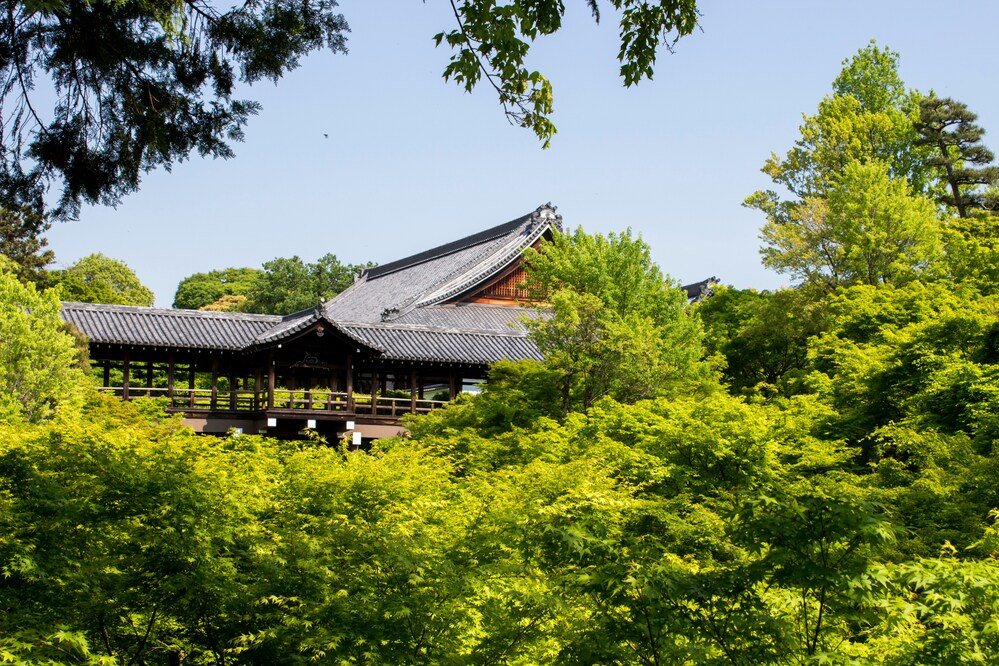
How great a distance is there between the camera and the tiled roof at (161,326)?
26438mm

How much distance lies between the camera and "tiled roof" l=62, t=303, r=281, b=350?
26.4 metres

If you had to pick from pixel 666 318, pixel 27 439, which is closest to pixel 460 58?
pixel 27 439

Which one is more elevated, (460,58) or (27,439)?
Answer: (460,58)

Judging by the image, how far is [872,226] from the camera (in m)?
23.3

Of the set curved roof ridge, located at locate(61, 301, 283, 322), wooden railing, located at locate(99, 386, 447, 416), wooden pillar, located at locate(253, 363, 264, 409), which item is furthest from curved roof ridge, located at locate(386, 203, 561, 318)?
wooden pillar, located at locate(253, 363, 264, 409)

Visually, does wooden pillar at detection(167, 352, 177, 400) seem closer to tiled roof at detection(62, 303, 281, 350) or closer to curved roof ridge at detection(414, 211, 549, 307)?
tiled roof at detection(62, 303, 281, 350)

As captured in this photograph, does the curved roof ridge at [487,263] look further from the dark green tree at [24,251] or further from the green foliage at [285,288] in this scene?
the green foliage at [285,288]

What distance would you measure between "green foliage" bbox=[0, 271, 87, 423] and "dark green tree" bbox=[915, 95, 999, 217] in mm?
25129

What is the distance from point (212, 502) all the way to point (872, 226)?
1841 cm

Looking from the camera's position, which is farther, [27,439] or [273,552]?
[27,439]

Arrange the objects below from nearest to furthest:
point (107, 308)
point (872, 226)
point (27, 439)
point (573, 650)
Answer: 1. point (573, 650)
2. point (27, 439)
3. point (872, 226)
4. point (107, 308)

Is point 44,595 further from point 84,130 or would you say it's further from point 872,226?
point 872,226

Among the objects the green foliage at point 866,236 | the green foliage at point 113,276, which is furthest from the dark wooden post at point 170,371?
the green foliage at point 113,276

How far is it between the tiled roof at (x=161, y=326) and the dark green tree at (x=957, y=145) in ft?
68.4
